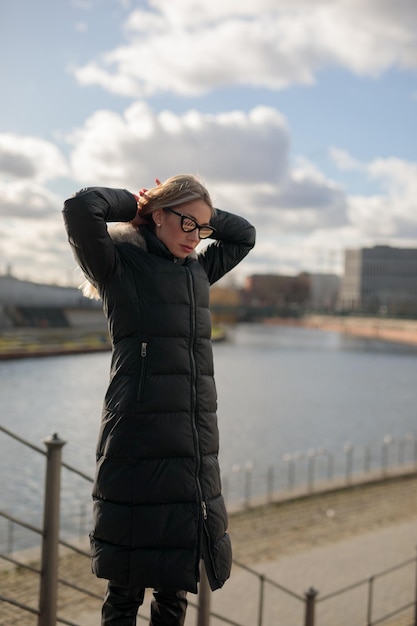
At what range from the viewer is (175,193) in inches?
84.1

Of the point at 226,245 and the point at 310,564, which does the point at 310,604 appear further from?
the point at 310,564

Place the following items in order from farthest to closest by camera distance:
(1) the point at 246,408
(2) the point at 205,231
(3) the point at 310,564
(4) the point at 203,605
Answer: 1. (1) the point at 246,408
2. (3) the point at 310,564
3. (4) the point at 203,605
4. (2) the point at 205,231

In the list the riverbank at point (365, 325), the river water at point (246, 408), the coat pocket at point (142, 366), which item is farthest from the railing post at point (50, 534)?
the riverbank at point (365, 325)

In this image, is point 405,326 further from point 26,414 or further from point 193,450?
point 193,450

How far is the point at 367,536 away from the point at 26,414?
796 inches

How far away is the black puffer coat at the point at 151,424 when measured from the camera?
1.99 meters

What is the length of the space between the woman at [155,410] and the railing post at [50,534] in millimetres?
729

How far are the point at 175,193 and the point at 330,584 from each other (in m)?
9.66

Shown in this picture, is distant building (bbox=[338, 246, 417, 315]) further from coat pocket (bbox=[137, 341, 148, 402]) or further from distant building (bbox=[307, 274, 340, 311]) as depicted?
coat pocket (bbox=[137, 341, 148, 402])

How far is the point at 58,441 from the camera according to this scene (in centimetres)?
278

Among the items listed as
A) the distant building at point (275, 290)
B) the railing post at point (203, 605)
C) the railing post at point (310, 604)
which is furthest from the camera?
the distant building at point (275, 290)

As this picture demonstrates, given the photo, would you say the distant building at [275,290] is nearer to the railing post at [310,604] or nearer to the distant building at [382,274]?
the distant building at [382,274]

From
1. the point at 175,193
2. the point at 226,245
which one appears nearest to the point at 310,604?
the point at 226,245

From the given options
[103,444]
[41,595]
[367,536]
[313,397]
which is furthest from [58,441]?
[313,397]
